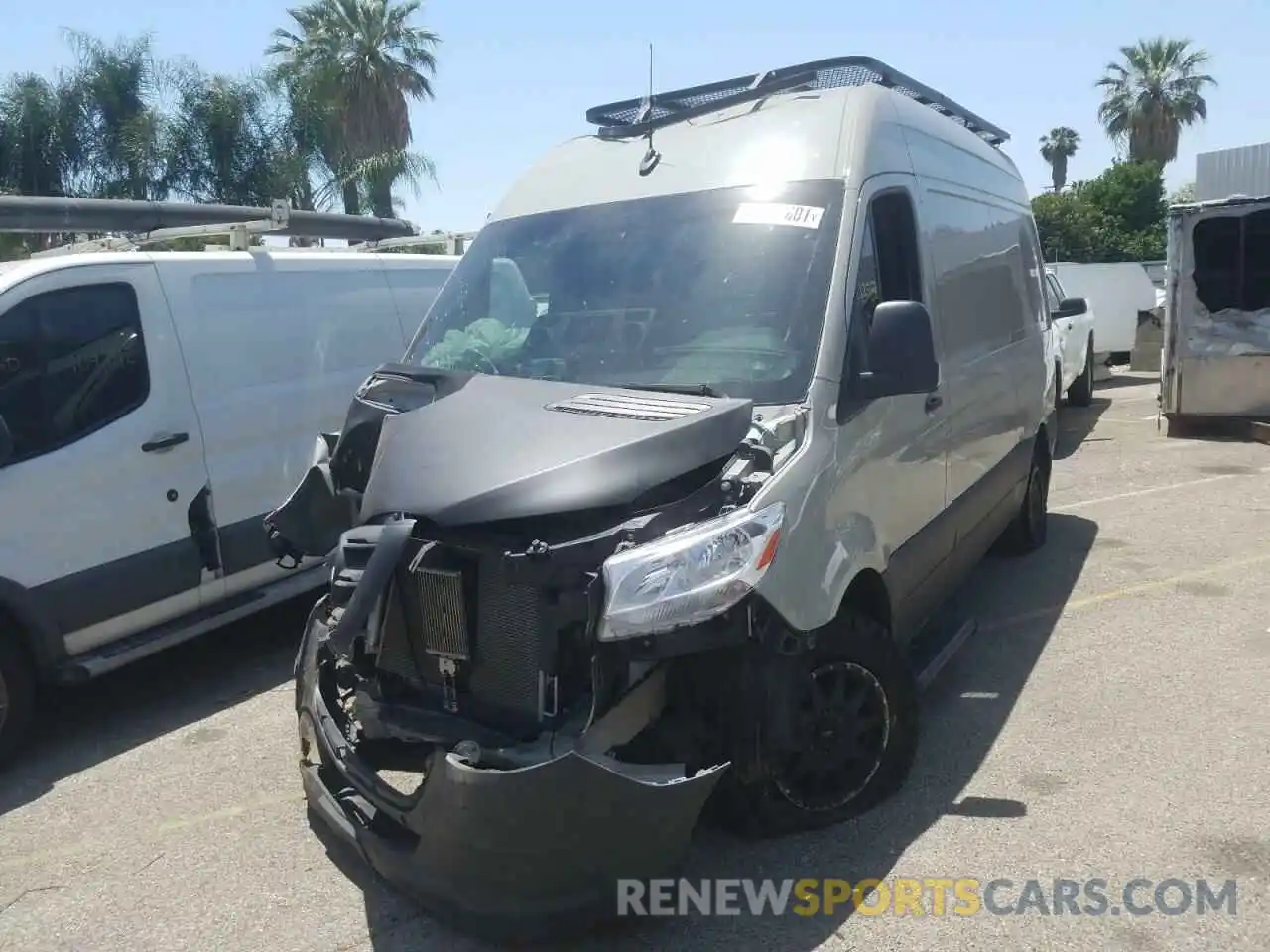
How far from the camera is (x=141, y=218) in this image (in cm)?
682

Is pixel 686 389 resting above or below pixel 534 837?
above

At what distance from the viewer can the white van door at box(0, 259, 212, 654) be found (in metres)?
4.97

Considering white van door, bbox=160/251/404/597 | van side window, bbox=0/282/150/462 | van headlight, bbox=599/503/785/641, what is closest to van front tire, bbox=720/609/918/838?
van headlight, bbox=599/503/785/641

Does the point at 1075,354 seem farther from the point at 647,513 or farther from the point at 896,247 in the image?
the point at 647,513

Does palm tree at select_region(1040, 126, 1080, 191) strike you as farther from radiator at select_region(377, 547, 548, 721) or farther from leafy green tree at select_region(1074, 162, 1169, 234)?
radiator at select_region(377, 547, 548, 721)

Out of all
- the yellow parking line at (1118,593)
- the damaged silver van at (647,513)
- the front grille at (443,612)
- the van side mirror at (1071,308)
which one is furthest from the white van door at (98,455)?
the van side mirror at (1071,308)

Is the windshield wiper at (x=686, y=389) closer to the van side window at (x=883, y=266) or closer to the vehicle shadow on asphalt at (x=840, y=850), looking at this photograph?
the van side window at (x=883, y=266)

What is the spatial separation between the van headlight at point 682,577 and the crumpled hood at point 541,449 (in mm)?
206

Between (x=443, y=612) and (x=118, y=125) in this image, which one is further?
(x=118, y=125)

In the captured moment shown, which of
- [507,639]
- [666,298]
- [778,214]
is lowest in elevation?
[507,639]

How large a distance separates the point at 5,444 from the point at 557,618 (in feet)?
9.92

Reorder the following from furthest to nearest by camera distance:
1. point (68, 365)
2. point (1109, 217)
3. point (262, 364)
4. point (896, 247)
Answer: point (1109, 217) → point (262, 364) → point (68, 365) → point (896, 247)

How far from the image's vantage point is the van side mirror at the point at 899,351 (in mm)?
3738

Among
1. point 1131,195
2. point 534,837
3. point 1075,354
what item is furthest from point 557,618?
point 1131,195
